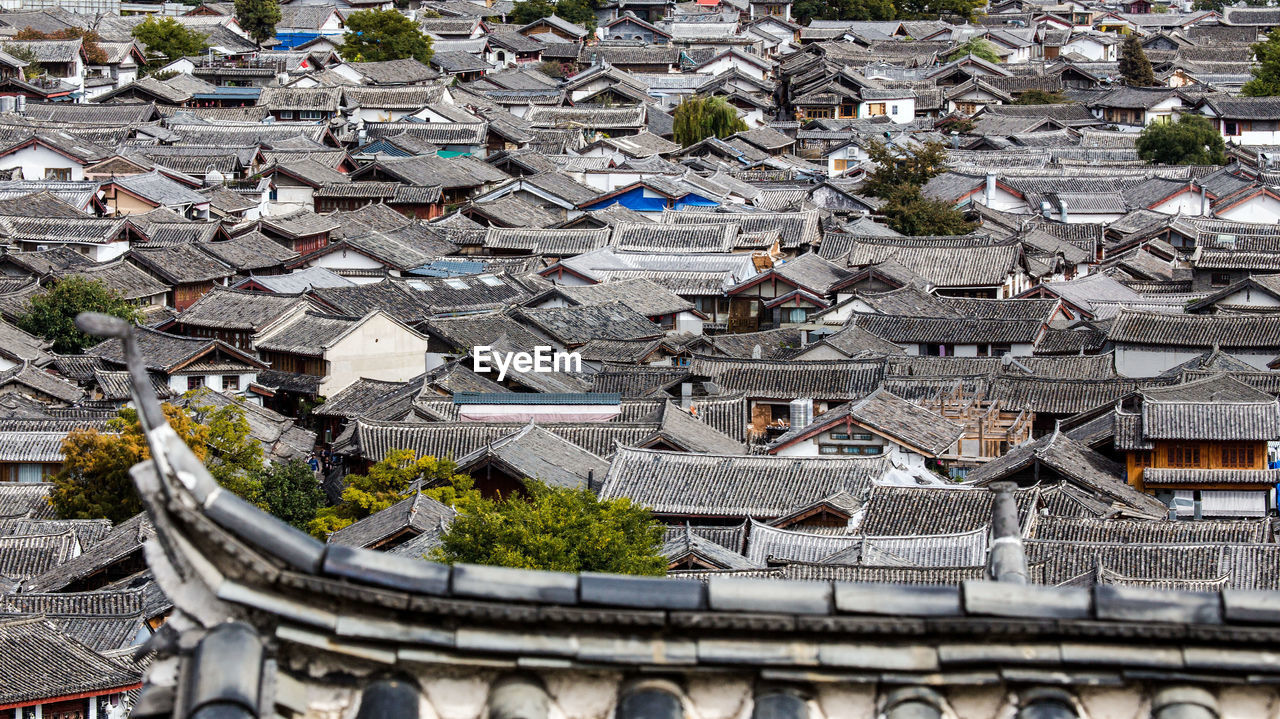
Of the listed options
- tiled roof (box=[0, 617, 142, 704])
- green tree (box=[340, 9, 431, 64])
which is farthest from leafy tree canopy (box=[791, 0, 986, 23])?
tiled roof (box=[0, 617, 142, 704])

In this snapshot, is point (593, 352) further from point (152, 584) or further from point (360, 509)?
point (152, 584)

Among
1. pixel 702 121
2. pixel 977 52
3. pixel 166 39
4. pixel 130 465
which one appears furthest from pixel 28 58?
pixel 130 465

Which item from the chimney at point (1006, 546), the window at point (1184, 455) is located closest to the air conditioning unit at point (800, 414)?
the window at point (1184, 455)

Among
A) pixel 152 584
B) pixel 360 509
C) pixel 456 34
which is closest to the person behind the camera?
pixel 152 584

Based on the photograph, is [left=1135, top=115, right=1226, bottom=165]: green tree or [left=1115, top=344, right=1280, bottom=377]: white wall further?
[left=1135, top=115, right=1226, bottom=165]: green tree

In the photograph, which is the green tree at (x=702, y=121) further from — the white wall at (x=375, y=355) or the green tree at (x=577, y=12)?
the white wall at (x=375, y=355)

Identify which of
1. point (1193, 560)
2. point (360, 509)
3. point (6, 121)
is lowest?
point (6, 121)

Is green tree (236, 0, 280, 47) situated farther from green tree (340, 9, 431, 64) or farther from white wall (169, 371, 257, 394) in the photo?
white wall (169, 371, 257, 394)

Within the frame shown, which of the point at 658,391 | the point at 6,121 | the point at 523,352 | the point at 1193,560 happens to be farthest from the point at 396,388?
the point at 6,121
